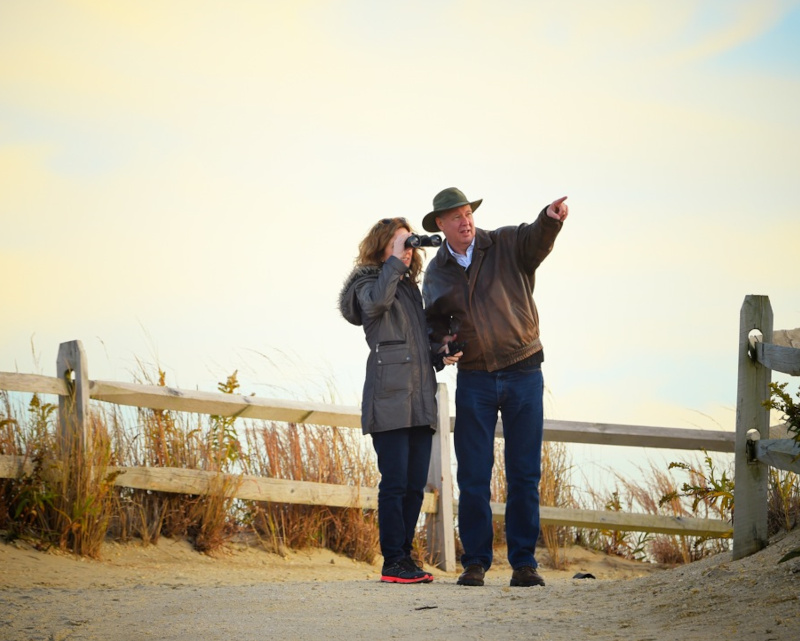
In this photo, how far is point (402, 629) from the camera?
13.4 ft

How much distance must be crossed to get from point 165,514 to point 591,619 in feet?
13.4

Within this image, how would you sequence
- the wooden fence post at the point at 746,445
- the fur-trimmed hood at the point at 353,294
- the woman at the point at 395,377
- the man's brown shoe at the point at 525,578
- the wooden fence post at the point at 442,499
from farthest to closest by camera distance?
the wooden fence post at the point at 442,499, the fur-trimmed hood at the point at 353,294, the man's brown shoe at the point at 525,578, the woman at the point at 395,377, the wooden fence post at the point at 746,445

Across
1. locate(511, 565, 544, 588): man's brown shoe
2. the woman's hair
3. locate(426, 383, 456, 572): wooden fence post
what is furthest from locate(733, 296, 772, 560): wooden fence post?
locate(426, 383, 456, 572): wooden fence post

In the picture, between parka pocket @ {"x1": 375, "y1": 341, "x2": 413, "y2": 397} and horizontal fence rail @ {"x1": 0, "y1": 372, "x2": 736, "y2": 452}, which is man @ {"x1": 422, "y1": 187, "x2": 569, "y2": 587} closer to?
parka pocket @ {"x1": 375, "y1": 341, "x2": 413, "y2": 397}

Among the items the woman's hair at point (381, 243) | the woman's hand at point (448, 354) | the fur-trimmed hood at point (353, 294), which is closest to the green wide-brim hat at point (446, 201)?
the woman's hair at point (381, 243)

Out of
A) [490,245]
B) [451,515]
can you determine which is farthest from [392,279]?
[451,515]

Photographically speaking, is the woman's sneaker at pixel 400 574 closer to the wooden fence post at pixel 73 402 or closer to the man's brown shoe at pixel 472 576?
the man's brown shoe at pixel 472 576

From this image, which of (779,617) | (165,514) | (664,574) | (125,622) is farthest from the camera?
(165,514)

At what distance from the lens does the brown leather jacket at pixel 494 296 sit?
5.43 metres

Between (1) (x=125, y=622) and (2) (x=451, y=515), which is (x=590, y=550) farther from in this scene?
(1) (x=125, y=622)

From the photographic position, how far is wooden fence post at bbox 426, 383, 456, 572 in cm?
770

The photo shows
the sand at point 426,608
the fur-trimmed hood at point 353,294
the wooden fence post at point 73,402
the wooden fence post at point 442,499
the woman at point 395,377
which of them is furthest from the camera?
the wooden fence post at point 442,499

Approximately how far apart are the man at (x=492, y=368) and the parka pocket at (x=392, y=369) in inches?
12.8

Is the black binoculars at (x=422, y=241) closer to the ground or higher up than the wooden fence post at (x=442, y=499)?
higher up
